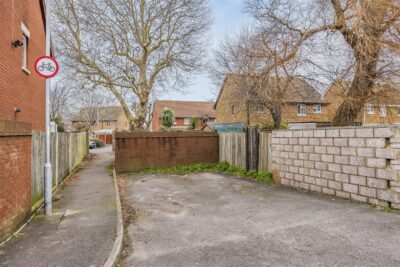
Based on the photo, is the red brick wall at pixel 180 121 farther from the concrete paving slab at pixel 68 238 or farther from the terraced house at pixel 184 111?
the concrete paving slab at pixel 68 238

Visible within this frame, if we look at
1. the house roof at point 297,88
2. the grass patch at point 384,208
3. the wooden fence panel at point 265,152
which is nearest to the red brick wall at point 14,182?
the grass patch at point 384,208

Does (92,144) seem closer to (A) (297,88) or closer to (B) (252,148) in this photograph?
(A) (297,88)

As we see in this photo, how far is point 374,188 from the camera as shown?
6.46 meters

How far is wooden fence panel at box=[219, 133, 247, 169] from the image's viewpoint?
12.5 metres

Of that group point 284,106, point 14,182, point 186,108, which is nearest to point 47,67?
point 14,182

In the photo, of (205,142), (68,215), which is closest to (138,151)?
(205,142)

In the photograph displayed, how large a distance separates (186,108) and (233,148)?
37.5 metres

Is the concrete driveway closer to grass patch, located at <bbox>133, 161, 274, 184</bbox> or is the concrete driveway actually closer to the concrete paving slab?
the concrete paving slab

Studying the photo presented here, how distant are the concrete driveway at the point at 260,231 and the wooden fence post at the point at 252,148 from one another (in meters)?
3.25

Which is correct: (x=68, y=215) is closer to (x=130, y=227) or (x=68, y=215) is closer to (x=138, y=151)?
(x=130, y=227)

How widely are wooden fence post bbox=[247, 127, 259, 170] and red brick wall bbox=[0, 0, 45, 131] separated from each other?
8531 millimetres

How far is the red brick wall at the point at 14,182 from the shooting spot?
15.0ft

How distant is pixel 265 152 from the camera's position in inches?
431

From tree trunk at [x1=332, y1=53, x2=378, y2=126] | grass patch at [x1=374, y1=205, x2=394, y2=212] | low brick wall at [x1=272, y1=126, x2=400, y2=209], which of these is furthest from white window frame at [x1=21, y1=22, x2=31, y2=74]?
tree trunk at [x1=332, y1=53, x2=378, y2=126]
